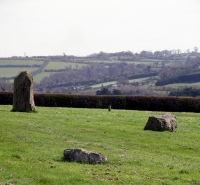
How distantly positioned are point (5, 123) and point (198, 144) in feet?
37.0

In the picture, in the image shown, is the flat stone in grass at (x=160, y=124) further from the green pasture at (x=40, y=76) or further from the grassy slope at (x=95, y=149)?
the green pasture at (x=40, y=76)

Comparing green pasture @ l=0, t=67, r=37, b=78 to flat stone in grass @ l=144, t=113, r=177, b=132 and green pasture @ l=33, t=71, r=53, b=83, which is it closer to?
green pasture @ l=33, t=71, r=53, b=83

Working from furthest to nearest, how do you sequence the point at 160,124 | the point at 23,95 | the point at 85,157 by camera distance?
the point at 23,95
the point at 160,124
the point at 85,157

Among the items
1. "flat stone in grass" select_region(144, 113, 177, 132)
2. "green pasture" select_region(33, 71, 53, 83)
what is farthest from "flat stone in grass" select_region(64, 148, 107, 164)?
"green pasture" select_region(33, 71, 53, 83)

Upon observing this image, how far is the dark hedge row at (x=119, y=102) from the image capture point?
5878 cm

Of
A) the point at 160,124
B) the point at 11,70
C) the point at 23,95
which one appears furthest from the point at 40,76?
the point at 160,124

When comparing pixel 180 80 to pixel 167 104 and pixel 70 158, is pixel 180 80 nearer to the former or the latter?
pixel 167 104

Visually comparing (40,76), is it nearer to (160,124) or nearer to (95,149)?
(160,124)

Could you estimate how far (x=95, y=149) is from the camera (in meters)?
23.2

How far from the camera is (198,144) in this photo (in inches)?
1088

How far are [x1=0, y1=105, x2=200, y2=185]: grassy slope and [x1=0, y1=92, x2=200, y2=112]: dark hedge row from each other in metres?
22.7

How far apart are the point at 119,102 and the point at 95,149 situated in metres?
37.9

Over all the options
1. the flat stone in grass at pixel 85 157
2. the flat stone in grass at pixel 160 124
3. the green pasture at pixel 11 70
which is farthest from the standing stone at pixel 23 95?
the green pasture at pixel 11 70

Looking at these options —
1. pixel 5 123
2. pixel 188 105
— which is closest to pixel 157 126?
pixel 5 123
